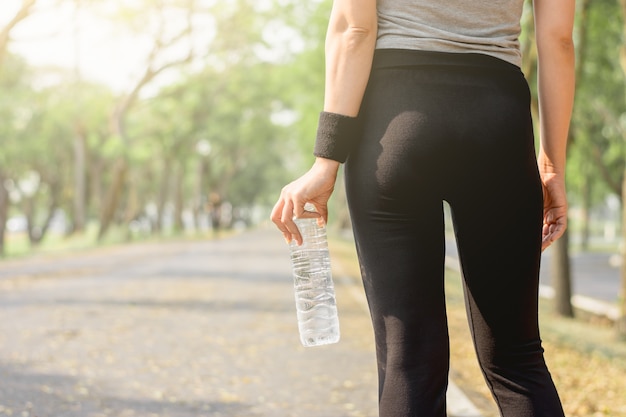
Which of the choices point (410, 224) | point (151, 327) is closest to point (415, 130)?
point (410, 224)

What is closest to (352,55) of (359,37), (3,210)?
(359,37)

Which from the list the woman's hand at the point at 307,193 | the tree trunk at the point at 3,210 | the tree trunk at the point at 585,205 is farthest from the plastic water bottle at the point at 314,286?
the tree trunk at the point at 3,210

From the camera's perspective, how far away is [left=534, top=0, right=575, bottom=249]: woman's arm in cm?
231

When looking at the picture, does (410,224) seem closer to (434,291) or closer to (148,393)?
(434,291)

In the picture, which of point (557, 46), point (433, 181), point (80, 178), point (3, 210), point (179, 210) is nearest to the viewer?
point (433, 181)

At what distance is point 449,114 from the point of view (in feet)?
6.96

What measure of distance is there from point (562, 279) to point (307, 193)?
11.2 m

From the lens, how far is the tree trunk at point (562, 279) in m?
12.6

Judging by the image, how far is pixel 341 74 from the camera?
219 cm

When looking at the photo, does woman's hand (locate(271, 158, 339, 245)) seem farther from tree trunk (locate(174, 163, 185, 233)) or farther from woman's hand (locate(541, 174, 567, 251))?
tree trunk (locate(174, 163, 185, 233))

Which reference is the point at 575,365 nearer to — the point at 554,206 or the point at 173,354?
the point at 173,354

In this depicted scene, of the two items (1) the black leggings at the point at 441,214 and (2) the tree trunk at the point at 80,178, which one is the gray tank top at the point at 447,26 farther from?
(2) the tree trunk at the point at 80,178

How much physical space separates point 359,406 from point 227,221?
215 feet

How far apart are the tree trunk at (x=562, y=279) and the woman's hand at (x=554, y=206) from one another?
1035cm
